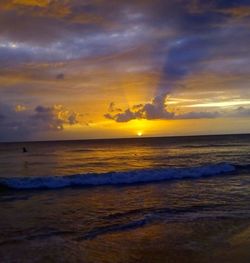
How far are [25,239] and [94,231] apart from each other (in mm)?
2256

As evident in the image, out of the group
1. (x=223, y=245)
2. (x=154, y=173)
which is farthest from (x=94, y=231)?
(x=154, y=173)

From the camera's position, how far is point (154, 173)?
97.9 ft

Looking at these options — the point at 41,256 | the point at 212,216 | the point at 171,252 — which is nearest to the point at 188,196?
the point at 212,216

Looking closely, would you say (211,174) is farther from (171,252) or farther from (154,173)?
(171,252)

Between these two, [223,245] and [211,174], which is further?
[211,174]

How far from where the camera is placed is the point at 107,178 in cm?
2817

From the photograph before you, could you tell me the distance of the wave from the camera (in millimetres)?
25938

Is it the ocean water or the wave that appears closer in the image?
the ocean water

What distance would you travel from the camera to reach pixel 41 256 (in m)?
9.80

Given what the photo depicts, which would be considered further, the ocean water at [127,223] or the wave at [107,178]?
the wave at [107,178]

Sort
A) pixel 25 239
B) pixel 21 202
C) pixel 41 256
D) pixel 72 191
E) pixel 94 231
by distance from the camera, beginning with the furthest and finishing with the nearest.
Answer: pixel 72 191
pixel 21 202
pixel 94 231
pixel 25 239
pixel 41 256

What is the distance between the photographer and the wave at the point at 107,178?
2594 centimetres

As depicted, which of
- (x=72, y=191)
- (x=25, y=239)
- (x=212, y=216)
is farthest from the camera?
(x=72, y=191)

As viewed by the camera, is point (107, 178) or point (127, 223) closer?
point (127, 223)
